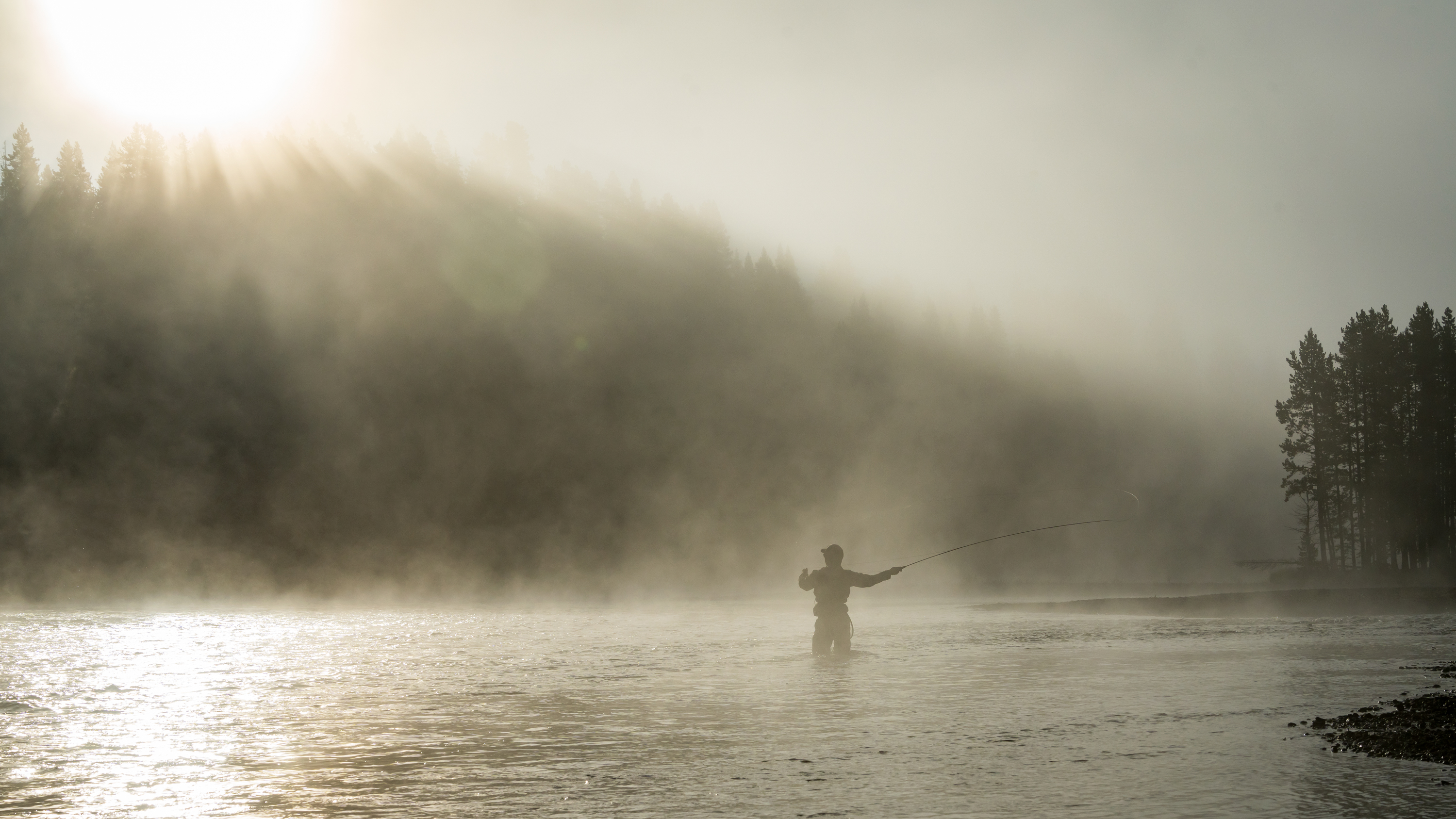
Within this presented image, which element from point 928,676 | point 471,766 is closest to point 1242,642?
point 928,676

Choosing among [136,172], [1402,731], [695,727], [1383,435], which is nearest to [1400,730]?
[1402,731]

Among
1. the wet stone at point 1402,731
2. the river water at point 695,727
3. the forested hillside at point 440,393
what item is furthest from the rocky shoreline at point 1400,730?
→ the forested hillside at point 440,393

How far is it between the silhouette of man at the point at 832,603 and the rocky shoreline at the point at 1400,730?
10.1 meters

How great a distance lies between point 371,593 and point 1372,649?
48.1m

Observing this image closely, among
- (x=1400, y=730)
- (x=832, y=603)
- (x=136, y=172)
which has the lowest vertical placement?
(x=1400, y=730)

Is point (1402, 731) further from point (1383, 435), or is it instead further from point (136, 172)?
point (136, 172)

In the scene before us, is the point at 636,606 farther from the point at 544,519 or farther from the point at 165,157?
the point at 165,157

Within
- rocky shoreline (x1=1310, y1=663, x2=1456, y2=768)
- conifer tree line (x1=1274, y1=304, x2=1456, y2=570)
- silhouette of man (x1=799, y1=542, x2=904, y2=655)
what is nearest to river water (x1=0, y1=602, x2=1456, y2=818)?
rocky shoreline (x1=1310, y1=663, x2=1456, y2=768)

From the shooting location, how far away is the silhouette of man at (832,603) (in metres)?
21.8

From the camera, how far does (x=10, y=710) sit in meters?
14.0

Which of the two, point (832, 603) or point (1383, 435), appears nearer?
point (832, 603)

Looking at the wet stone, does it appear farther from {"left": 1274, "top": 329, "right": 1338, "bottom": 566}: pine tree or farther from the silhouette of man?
{"left": 1274, "top": 329, "right": 1338, "bottom": 566}: pine tree

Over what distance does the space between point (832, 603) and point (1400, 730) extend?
11918 millimetres

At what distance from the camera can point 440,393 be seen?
86.1 metres
